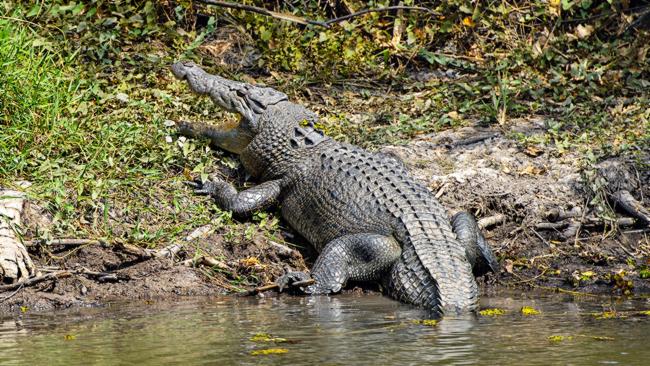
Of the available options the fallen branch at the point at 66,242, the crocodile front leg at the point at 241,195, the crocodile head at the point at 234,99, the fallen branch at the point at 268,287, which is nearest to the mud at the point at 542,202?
the crocodile head at the point at 234,99

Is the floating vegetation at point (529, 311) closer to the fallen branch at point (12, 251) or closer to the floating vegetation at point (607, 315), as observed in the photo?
the floating vegetation at point (607, 315)

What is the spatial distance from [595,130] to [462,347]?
450 cm

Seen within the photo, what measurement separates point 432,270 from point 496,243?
4.04ft

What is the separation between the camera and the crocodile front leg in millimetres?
7805

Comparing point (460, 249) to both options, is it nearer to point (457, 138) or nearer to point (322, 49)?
point (457, 138)

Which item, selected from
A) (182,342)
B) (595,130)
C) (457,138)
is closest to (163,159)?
(457,138)

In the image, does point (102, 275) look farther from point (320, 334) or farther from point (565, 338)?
point (565, 338)

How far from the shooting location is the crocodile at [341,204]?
6750mm

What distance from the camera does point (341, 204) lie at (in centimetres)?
752

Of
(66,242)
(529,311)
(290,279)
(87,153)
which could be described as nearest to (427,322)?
(529,311)

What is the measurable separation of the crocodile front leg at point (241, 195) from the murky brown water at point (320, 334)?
1242 millimetres

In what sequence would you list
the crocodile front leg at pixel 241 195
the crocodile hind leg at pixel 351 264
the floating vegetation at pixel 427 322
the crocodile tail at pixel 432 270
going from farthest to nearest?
the crocodile front leg at pixel 241 195 → the crocodile hind leg at pixel 351 264 → the crocodile tail at pixel 432 270 → the floating vegetation at pixel 427 322

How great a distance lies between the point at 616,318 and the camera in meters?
5.83

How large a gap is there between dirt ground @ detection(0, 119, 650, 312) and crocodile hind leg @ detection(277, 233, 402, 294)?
1.13ft
